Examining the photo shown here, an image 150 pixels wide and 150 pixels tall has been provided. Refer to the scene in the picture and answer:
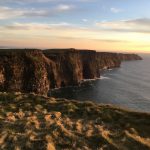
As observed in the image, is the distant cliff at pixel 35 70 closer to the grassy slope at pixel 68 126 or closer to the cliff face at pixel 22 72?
the cliff face at pixel 22 72

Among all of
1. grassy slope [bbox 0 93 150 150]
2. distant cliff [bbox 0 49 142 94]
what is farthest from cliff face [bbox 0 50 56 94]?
grassy slope [bbox 0 93 150 150]

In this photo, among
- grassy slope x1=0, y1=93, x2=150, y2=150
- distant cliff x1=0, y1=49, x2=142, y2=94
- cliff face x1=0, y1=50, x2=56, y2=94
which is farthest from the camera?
distant cliff x1=0, y1=49, x2=142, y2=94

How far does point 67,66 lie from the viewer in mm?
136125

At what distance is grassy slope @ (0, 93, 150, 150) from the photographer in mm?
16750

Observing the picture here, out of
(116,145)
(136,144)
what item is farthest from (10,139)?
(136,144)

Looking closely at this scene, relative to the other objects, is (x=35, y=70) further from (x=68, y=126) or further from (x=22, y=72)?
(x=68, y=126)

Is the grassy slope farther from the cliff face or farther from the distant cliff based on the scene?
the distant cliff

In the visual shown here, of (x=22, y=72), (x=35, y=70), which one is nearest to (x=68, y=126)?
(x=22, y=72)

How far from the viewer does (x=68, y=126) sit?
65.4 ft

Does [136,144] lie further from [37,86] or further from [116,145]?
[37,86]

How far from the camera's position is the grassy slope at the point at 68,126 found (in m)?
16.8

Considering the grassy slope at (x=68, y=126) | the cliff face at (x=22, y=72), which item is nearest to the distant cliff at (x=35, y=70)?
the cliff face at (x=22, y=72)

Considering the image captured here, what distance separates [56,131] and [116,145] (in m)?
4.29

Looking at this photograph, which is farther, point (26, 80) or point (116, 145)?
point (26, 80)
